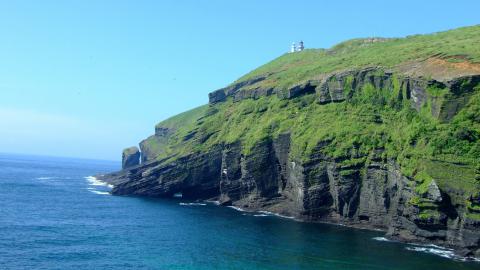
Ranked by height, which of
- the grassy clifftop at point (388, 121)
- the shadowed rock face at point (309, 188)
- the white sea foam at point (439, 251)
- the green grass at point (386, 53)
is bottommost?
the white sea foam at point (439, 251)

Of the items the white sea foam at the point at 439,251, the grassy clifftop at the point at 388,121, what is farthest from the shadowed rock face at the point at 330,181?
the white sea foam at the point at 439,251

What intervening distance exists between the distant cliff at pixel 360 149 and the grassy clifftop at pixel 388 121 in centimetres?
27

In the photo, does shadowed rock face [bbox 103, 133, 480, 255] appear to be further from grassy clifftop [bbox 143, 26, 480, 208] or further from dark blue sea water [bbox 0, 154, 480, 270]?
dark blue sea water [bbox 0, 154, 480, 270]

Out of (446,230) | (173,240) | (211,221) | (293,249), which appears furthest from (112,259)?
(446,230)

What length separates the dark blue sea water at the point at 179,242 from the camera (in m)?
67.4

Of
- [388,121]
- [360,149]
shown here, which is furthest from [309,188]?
[388,121]

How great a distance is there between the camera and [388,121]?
10575 centimetres

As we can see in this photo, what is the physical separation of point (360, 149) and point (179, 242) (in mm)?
45574

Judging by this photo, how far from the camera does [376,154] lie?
10031cm

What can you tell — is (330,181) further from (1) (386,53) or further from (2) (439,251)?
Answer: (1) (386,53)

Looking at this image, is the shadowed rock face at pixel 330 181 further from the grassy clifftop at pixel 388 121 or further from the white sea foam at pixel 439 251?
the white sea foam at pixel 439 251

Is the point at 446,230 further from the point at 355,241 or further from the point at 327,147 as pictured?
the point at 327,147

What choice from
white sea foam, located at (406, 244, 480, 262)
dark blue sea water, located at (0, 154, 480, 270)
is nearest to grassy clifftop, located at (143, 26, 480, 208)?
white sea foam, located at (406, 244, 480, 262)

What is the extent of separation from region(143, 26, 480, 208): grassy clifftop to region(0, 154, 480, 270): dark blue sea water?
51.6 ft
